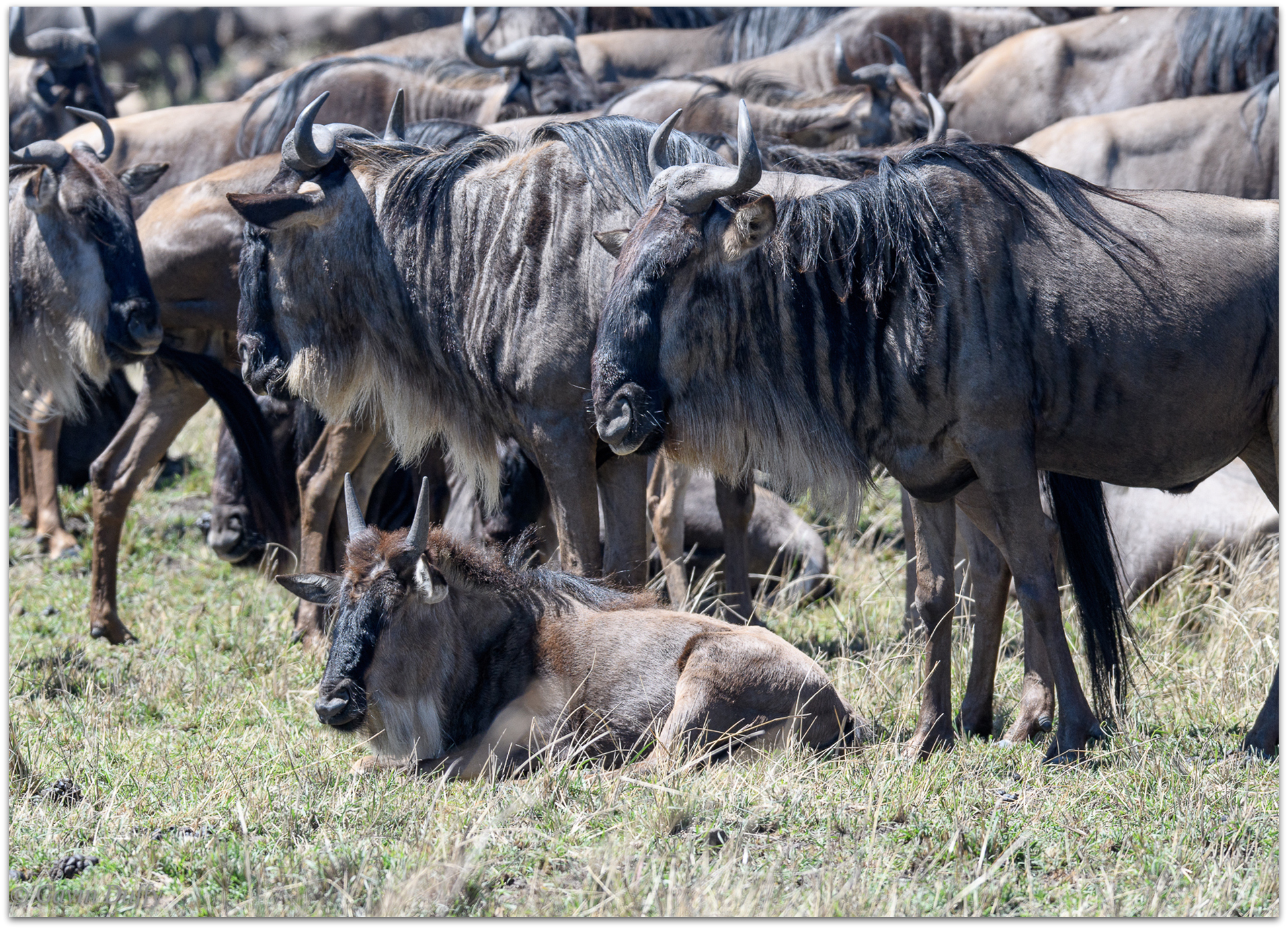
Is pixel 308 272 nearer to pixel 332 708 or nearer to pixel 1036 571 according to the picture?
pixel 332 708

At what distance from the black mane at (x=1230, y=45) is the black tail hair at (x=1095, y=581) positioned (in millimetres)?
Answer: 5260

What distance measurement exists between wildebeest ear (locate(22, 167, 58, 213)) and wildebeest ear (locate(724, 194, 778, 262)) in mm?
3467

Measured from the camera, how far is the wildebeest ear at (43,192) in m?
5.87

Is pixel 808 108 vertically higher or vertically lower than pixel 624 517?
higher

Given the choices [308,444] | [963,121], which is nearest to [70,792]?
[308,444]

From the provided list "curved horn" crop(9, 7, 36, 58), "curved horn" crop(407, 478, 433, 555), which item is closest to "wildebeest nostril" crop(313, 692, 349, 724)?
"curved horn" crop(407, 478, 433, 555)

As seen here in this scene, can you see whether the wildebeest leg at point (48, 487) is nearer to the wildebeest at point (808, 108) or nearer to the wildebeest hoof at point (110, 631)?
the wildebeest hoof at point (110, 631)

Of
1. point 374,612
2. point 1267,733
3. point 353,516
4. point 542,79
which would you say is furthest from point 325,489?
point 1267,733

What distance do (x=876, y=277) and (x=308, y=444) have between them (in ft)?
11.4

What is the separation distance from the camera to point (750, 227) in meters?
3.89

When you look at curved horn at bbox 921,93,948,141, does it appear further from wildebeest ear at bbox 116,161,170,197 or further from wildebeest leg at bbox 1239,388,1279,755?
wildebeest ear at bbox 116,161,170,197

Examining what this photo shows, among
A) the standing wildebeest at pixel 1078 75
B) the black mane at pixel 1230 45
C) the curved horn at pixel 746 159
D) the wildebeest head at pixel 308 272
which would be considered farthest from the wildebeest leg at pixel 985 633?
the black mane at pixel 1230 45

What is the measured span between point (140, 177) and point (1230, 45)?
6761 mm

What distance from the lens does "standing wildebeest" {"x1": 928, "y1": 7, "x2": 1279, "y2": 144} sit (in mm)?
9195
